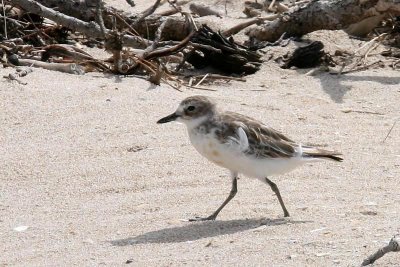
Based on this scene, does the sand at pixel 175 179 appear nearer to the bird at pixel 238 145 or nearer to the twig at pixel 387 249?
the twig at pixel 387 249

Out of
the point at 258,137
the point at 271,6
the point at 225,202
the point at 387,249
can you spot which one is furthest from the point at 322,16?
the point at 387,249

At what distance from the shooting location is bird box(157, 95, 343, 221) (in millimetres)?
6463

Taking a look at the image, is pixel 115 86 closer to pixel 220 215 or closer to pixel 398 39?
pixel 220 215

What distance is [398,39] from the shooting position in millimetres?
10797

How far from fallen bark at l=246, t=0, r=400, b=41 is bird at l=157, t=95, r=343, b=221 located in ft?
11.9

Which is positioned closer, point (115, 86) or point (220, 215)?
point (220, 215)

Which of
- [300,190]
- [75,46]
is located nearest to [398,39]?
[75,46]

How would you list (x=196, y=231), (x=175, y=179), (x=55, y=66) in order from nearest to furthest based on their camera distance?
(x=196, y=231)
(x=175, y=179)
(x=55, y=66)

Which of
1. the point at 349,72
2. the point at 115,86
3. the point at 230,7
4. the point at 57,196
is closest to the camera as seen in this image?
the point at 57,196

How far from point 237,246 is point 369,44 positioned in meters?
5.17

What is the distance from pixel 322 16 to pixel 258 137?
4028mm

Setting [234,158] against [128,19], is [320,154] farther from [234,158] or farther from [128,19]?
[128,19]

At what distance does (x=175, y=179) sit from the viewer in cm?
737

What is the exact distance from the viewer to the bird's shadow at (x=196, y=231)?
6180 mm
